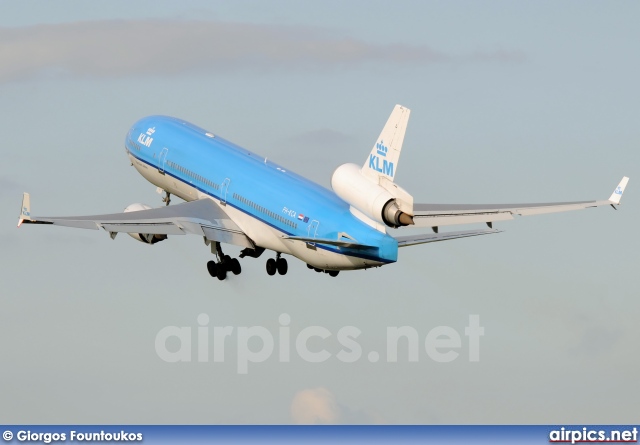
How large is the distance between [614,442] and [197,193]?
92.7 ft

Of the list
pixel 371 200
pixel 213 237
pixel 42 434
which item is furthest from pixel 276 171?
pixel 42 434

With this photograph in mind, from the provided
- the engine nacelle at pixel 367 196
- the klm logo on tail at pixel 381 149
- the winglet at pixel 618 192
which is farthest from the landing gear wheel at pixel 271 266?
the winglet at pixel 618 192

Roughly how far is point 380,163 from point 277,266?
44.2 feet

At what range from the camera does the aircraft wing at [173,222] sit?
337 feet

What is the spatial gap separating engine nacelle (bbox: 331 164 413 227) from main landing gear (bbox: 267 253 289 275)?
10.3 meters

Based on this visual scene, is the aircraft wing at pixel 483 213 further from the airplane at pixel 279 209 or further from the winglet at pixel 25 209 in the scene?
the winglet at pixel 25 209

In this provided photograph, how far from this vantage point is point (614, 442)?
309ft

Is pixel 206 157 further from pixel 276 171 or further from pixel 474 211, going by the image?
pixel 474 211

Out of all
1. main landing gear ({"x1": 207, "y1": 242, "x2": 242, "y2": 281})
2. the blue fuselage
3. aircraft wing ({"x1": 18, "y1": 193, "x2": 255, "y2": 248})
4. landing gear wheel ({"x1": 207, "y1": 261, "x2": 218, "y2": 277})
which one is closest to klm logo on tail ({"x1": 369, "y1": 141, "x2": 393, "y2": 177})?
the blue fuselage

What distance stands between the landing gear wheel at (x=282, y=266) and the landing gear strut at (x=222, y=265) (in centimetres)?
253

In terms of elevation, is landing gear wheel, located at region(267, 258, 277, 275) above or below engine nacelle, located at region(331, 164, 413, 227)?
above

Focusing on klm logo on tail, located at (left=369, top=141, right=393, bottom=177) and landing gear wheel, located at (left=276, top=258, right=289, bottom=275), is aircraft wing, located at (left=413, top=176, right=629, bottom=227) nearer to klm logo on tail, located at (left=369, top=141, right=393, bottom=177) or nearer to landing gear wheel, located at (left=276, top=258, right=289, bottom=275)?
landing gear wheel, located at (left=276, top=258, right=289, bottom=275)

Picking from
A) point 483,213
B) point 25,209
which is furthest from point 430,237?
point 25,209

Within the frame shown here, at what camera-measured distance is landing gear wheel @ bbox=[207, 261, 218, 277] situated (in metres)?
A: 108
